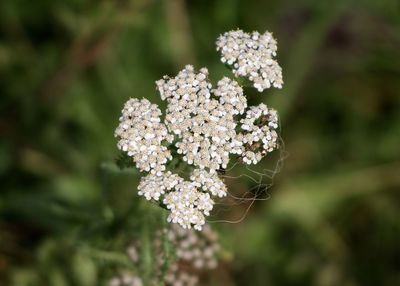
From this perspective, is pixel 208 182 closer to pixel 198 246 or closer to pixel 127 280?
pixel 198 246

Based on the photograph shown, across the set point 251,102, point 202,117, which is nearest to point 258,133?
point 202,117

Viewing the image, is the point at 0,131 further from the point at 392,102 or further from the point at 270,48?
the point at 392,102

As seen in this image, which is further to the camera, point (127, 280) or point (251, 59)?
point (127, 280)

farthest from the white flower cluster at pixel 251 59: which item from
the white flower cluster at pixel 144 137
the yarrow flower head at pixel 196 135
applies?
the white flower cluster at pixel 144 137

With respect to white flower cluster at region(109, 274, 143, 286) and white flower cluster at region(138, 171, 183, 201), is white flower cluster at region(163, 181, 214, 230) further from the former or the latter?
white flower cluster at region(109, 274, 143, 286)

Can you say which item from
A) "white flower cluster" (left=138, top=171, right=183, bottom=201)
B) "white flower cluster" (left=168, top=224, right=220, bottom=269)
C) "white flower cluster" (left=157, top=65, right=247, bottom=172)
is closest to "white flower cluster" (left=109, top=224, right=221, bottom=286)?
"white flower cluster" (left=168, top=224, right=220, bottom=269)

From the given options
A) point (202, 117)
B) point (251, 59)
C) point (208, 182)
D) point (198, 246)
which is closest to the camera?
point (208, 182)

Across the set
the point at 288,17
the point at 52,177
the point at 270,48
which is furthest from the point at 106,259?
the point at 288,17

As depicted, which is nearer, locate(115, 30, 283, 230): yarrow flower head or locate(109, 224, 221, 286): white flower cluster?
locate(115, 30, 283, 230): yarrow flower head
